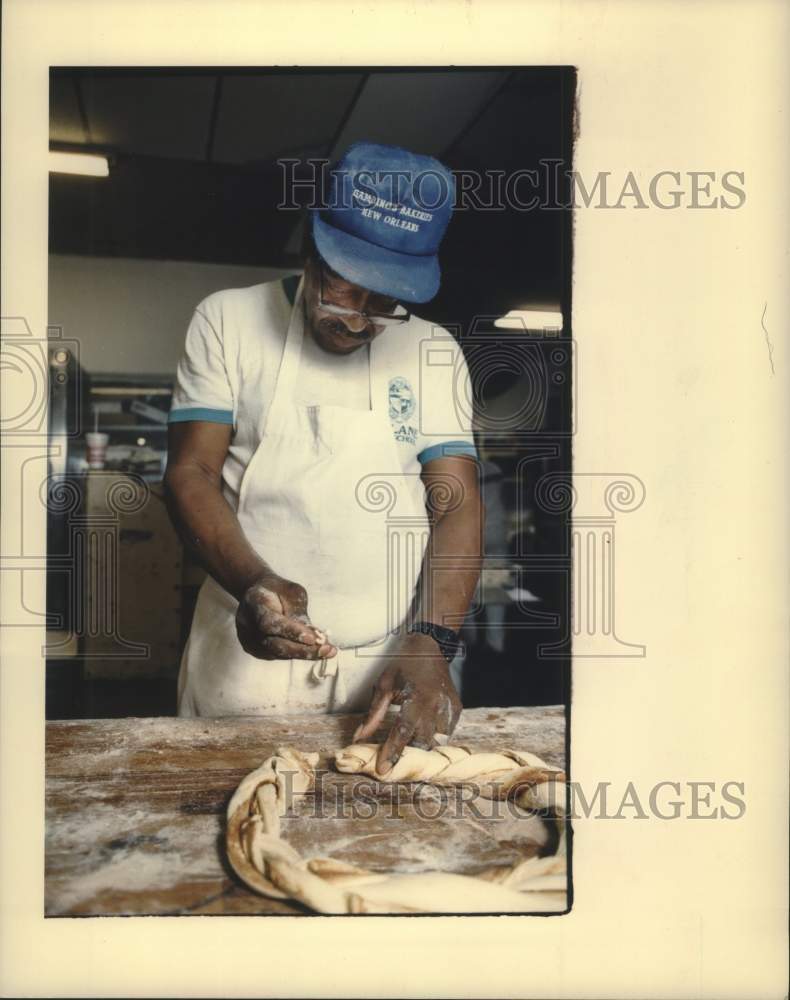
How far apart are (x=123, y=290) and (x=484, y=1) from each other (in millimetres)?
796

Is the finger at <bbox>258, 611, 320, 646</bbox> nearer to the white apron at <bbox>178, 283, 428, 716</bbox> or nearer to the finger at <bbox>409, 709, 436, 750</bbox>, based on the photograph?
the white apron at <bbox>178, 283, 428, 716</bbox>

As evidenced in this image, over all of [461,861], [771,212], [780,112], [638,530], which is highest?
[780,112]

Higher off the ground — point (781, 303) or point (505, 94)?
point (505, 94)

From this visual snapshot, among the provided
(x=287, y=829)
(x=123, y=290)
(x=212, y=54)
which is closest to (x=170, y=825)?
(x=287, y=829)

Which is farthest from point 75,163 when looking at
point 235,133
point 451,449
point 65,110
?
point 451,449

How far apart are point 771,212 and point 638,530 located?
614 millimetres

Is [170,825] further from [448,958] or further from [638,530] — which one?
[638,530]

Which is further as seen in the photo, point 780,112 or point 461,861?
point 780,112

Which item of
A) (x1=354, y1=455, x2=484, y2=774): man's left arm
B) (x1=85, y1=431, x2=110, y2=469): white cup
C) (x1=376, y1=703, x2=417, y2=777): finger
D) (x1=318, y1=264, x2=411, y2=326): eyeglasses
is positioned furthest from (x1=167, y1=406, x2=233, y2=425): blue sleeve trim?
(x1=376, y1=703, x2=417, y2=777): finger

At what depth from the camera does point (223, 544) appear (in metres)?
1.36

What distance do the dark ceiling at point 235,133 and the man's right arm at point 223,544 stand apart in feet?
1.06

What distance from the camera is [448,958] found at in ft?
4.33

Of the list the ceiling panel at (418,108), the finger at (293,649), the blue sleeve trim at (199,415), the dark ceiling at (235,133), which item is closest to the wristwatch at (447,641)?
the finger at (293,649)

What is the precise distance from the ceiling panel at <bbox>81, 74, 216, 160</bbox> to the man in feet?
0.85
